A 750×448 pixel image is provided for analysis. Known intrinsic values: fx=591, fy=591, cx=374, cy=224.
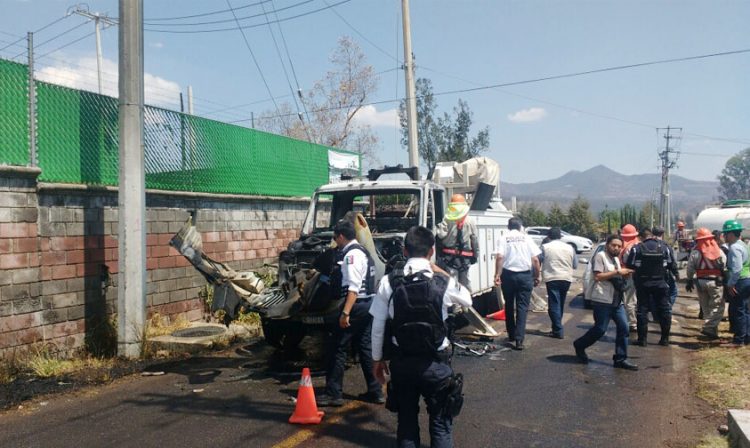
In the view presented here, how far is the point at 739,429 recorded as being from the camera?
15.0 feet

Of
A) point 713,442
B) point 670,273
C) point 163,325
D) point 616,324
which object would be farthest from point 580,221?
point 713,442

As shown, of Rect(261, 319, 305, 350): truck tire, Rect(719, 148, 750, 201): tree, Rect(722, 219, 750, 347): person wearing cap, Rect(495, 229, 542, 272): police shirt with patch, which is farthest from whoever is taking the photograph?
Rect(719, 148, 750, 201): tree

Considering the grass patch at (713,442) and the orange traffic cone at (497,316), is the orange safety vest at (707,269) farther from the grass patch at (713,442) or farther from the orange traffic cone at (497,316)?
the grass patch at (713,442)

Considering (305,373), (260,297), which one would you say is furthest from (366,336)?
(260,297)

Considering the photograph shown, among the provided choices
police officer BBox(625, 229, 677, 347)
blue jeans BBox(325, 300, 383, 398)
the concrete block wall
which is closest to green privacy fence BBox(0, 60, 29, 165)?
the concrete block wall

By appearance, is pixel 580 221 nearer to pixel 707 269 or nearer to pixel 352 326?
pixel 707 269

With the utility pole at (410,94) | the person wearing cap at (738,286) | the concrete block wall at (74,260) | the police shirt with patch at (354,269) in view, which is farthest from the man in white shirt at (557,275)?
the utility pole at (410,94)

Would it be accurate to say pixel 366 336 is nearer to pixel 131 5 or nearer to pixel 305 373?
pixel 305 373

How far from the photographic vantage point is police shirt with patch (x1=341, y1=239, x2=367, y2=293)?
557 cm

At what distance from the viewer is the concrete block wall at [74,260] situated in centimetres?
702

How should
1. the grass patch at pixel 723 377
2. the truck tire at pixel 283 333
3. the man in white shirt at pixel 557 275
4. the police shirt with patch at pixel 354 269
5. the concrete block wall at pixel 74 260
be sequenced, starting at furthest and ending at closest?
the man in white shirt at pixel 557 275 < the truck tire at pixel 283 333 < the concrete block wall at pixel 74 260 < the grass patch at pixel 723 377 < the police shirt with patch at pixel 354 269

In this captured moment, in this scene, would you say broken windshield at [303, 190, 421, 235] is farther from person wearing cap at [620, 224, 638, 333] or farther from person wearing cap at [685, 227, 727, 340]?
person wearing cap at [685, 227, 727, 340]

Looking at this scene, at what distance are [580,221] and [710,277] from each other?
4085 centimetres

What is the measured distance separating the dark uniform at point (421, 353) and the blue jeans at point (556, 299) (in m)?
5.65
